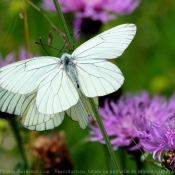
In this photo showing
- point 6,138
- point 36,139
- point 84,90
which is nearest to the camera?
point 84,90

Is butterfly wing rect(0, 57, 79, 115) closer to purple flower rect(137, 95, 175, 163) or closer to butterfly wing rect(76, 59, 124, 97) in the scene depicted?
butterfly wing rect(76, 59, 124, 97)

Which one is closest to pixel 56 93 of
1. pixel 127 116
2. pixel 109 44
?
pixel 109 44

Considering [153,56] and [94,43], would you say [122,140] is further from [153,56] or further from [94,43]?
[153,56]

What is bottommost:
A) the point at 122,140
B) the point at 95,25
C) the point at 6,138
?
the point at 6,138

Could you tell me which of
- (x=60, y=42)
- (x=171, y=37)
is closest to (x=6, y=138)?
(x=60, y=42)

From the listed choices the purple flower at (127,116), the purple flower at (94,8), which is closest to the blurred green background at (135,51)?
the purple flower at (94,8)

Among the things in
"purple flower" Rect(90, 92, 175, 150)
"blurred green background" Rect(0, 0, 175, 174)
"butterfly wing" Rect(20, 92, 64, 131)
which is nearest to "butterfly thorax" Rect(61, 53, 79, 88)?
"butterfly wing" Rect(20, 92, 64, 131)
